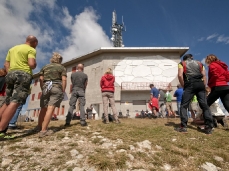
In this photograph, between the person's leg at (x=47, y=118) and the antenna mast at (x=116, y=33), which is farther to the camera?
the antenna mast at (x=116, y=33)

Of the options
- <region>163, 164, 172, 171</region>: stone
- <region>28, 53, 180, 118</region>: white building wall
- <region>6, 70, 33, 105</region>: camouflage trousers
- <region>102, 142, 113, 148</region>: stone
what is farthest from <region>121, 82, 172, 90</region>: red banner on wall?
<region>163, 164, 172, 171</region>: stone

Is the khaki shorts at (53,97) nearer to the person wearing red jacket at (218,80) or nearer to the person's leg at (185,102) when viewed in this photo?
the person's leg at (185,102)

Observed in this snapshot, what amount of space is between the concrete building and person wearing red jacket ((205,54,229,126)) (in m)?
14.6

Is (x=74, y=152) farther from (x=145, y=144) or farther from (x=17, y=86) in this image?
(x=17, y=86)

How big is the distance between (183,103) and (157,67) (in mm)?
16406

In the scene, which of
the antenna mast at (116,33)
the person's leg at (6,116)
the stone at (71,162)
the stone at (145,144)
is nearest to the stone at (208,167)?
the stone at (145,144)

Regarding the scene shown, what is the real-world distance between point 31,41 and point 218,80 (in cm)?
472

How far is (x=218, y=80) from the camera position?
13.3 feet

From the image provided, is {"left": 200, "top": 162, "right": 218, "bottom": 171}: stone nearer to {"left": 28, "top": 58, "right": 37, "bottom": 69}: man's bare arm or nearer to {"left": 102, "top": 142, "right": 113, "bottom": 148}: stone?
{"left": 102, "top": 142, "right": 113, "bottom": 148}: stone

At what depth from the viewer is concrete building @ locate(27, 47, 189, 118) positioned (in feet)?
62.4

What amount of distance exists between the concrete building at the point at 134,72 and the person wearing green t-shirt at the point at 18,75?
50.8 feet

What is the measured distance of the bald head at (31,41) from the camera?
3.50 meters

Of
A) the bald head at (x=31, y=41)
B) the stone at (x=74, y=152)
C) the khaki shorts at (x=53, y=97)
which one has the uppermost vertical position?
the bald head at (x=31, y=41)

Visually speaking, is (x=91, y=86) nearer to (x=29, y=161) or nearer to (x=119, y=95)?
(x=119, y=95)
